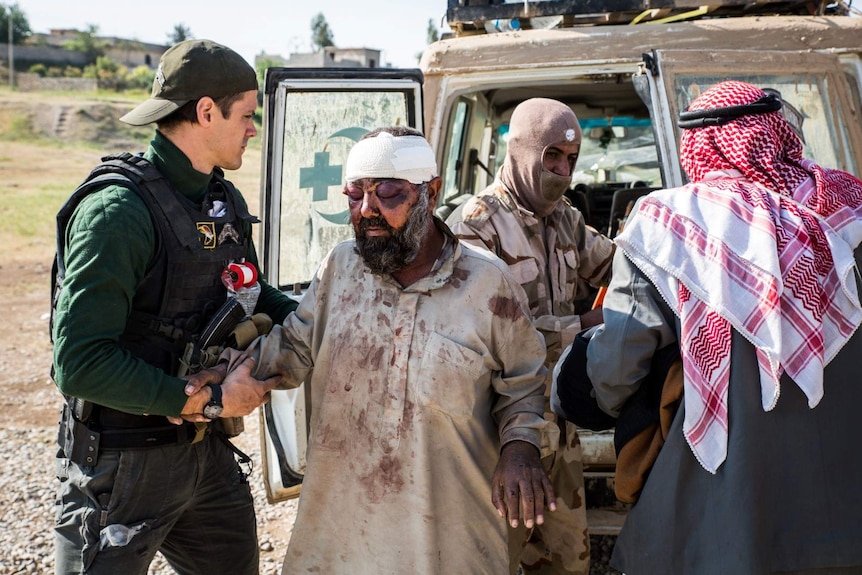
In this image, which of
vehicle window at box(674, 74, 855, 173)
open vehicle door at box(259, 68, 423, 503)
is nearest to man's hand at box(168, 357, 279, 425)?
open vehicle door at box(259, 68, 423, 503)

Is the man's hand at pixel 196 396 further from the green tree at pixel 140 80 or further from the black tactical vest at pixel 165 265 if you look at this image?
the green tree at pixel 140 80

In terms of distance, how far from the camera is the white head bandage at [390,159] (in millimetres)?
2188

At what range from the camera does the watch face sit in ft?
7.00

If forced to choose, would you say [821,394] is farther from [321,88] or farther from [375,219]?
[321,88]

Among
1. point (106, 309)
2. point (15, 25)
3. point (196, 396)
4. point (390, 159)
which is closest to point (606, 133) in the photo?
point (390, 159)

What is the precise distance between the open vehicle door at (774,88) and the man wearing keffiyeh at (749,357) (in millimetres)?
1330

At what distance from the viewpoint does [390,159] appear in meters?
2.19

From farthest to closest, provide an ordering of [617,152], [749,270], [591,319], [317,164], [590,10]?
[617,152]
[590,10]
[317,164]
[591,319]
[749,270]

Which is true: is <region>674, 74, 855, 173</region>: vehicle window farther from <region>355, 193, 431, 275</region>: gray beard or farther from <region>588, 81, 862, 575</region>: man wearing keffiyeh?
<region>355, 193, 431, 275</region>: gray beard

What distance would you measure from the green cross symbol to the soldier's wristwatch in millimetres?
1130

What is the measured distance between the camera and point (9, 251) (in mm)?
12375

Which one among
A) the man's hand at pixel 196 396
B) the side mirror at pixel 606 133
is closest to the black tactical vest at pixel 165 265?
the man's hand at pixel 196 396

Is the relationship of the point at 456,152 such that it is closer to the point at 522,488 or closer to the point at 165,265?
the point at 165,265

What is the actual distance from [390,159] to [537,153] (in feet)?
3.18
